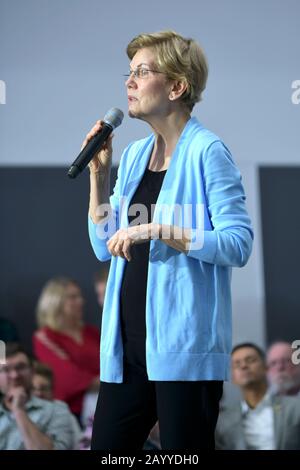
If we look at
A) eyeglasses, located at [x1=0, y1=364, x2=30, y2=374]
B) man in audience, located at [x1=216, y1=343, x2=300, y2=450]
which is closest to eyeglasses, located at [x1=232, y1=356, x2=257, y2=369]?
man in audience, located at [x1=216, y1=343, x2=300, y2=450]

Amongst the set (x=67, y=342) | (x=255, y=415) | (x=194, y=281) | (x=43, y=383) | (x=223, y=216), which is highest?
(x=223, y=216)

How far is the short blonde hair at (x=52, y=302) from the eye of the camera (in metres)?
3.93

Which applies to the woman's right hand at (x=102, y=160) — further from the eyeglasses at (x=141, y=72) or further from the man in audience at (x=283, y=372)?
the man in audience at (x=283, y=372)

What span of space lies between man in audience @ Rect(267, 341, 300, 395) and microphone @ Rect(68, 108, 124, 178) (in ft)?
7.92

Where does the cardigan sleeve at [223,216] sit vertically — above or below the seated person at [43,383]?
above

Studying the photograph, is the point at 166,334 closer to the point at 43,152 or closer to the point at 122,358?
the point at 122,358

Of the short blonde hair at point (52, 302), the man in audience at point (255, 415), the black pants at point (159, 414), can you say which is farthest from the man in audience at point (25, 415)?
the black pants at point (159, 414)

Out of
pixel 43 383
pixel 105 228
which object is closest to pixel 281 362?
pixel 43 383

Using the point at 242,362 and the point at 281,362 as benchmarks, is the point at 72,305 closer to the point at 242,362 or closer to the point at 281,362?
the point at 242,362

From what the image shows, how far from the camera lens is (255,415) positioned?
3.77 m

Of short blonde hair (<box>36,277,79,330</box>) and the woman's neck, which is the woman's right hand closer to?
the woman's neck

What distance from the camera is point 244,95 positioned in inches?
152

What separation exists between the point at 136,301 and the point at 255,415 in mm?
2350

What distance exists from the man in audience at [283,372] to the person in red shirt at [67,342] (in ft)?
2.81
